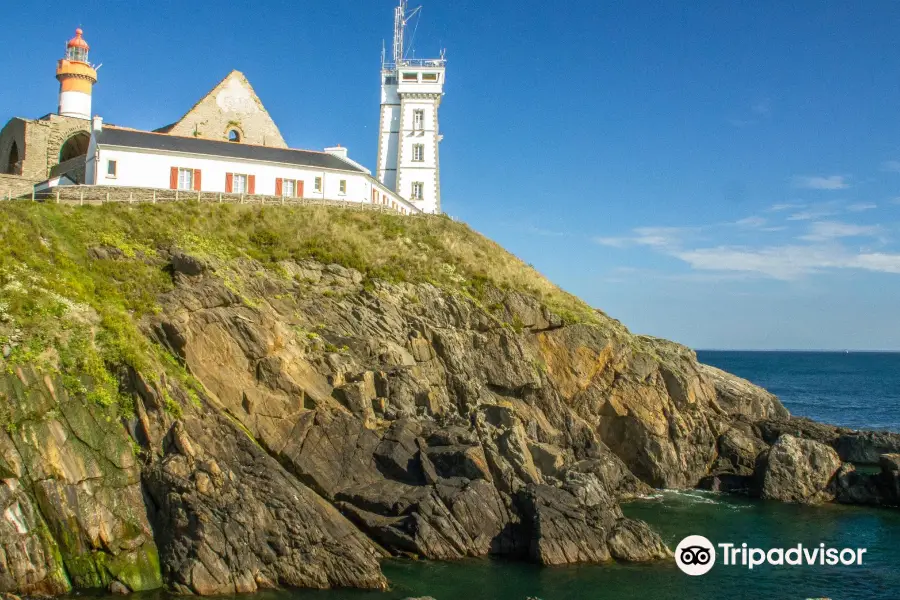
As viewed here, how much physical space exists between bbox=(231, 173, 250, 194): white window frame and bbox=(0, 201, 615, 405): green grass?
524 cm

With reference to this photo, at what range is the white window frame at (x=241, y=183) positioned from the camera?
5234 centimetres

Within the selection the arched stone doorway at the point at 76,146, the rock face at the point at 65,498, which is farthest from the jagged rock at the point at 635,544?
the arched stone doorway at the point at 76,146

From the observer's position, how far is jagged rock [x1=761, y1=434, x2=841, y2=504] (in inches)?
1609

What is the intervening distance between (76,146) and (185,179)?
1785 centimetres

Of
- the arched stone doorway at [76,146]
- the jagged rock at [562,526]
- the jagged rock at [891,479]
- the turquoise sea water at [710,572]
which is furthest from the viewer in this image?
the arched stone doorway at [76,146]

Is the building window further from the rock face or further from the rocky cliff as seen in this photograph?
the rock face

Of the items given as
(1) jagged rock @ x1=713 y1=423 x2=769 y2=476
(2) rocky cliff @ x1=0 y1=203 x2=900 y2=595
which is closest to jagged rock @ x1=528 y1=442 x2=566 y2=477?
(2) rocky cliff @ x1=0 y1=203 x2=900 y2=595

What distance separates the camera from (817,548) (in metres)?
32.2

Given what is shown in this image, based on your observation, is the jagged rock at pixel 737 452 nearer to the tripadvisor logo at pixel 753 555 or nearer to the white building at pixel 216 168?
the tripadvisor logo at pixel 753 555

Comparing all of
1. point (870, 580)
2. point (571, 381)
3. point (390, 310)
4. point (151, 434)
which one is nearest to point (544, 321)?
point (571, 381)

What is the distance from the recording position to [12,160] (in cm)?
6131

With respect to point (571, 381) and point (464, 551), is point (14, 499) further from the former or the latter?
point (571, 381)

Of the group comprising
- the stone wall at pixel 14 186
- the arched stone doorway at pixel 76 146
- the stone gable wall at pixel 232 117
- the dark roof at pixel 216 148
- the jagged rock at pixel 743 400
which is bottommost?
the jagged rock at pixel 743 400

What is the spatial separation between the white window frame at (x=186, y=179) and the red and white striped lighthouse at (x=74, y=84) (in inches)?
771
